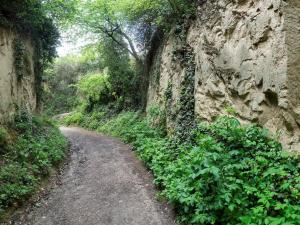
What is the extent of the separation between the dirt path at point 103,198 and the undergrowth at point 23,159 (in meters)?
0.49

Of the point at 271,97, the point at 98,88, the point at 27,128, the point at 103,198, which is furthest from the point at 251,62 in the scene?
the point at 98,88

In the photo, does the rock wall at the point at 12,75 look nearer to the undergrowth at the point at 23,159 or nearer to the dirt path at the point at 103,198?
the undergrowth at the point at 23,159

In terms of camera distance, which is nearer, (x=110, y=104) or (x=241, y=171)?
(x=241, y=171)

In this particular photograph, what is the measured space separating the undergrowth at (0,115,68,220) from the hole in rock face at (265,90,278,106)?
547cm

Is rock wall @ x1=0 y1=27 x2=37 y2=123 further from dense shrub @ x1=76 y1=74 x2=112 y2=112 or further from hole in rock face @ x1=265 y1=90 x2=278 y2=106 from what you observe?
dense shrub @ x1=76 y1=74 x2=112 y2=112

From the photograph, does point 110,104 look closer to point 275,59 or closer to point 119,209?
point 119,209

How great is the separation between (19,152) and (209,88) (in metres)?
5.45

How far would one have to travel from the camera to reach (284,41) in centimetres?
537

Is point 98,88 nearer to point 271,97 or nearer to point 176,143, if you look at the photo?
point 176,143

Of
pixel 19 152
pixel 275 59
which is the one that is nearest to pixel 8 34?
pixel 19 152

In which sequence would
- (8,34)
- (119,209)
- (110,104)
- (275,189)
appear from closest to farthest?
(275,189)
(119,209)
(8,34)
(110,104)

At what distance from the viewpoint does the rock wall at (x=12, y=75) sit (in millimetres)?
9711

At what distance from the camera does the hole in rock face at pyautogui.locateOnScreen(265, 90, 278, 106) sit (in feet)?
18.6

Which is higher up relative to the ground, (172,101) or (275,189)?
(172,101)
